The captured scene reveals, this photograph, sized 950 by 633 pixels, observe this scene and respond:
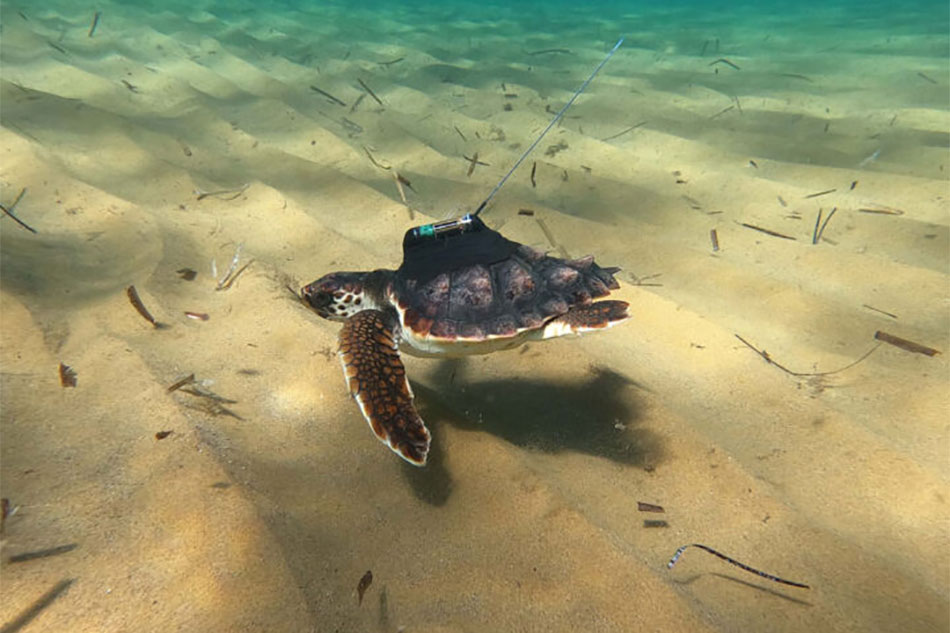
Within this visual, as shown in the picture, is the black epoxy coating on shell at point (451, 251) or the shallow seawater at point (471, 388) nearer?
the shallow seawater at point (471, 388)

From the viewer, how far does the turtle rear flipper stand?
2.69 meters

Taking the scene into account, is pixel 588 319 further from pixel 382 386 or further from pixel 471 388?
pixel 382 386

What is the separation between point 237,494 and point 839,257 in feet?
16.5

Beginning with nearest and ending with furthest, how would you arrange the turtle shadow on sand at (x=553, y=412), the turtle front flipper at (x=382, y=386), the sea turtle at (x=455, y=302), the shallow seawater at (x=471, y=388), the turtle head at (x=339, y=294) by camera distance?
1. the shallow seawater at (x=471, y=388)
2. the turtle front flipper at (x=382, y=386)
3. the sea turtle at (x=455, y=302)
4. the turtle shadow on sand at (x=553, y=412)
5. the turtle head at (x=339, y=294)

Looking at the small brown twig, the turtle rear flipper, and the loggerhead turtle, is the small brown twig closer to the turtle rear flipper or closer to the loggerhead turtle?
the loggerhead turtle

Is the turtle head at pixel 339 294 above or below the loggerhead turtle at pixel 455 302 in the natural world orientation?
below

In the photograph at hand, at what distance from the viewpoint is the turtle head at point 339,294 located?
3244 millimetres

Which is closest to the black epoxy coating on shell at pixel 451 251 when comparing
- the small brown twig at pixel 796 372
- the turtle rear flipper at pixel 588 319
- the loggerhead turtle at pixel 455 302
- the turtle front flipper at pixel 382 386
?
the loggerhead turtle at pixel 455 302

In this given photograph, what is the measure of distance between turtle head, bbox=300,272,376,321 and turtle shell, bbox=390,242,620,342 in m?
0.29

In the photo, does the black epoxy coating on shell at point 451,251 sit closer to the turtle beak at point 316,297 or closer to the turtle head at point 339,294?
the turtle head at point 339,294

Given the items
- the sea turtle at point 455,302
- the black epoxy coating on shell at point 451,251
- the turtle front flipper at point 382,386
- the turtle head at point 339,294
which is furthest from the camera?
the turtle head at point 339,294

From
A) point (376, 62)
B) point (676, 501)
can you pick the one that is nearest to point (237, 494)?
point (676, 501)

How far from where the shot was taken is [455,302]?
2912mm

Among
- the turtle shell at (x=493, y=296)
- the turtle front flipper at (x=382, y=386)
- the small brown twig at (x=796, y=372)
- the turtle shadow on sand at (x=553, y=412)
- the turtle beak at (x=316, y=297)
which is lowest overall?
the turtle shadow on sand at (x=553, y=412)
